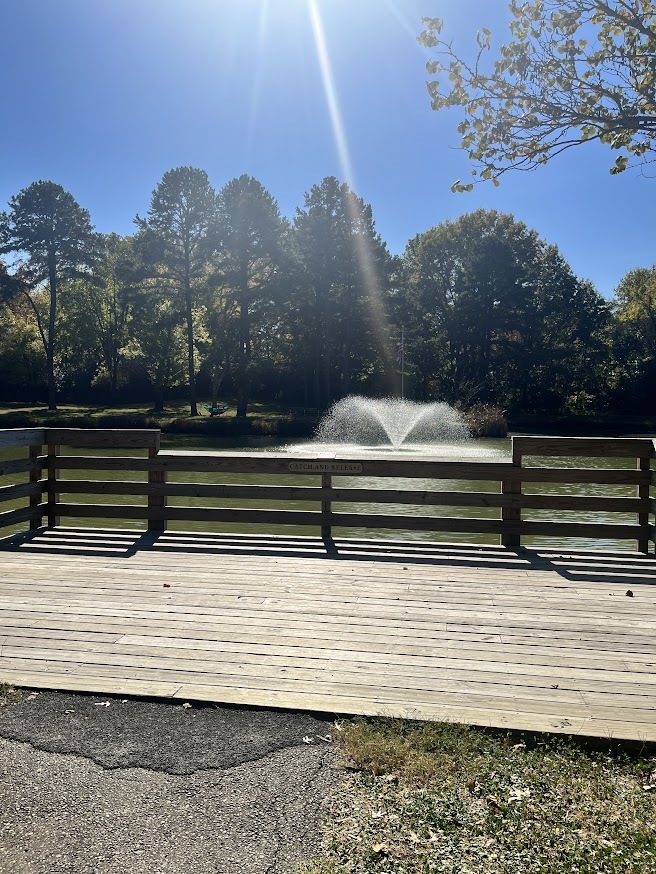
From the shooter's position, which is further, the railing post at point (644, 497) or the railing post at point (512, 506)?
the railing post at point (512, 506)

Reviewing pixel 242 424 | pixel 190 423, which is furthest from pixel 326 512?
pixel 190 423

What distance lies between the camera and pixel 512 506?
7.12 metres

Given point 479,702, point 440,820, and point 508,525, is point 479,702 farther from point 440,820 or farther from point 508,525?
point 508,525

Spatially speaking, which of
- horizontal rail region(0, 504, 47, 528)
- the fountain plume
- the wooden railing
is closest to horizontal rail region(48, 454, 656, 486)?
the wooden railing

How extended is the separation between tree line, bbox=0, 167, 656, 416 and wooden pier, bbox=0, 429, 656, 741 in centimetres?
3522

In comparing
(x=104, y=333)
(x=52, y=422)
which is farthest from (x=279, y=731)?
(x=104, y=333)

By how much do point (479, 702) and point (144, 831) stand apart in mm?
1735

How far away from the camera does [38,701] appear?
11.3 feet

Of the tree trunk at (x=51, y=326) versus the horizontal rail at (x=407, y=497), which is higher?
the tree trunk at (x=51, y=326)

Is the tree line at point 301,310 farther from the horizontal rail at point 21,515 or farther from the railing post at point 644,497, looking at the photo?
the railing post at point 644,497

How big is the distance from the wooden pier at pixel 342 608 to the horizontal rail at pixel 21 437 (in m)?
0.02

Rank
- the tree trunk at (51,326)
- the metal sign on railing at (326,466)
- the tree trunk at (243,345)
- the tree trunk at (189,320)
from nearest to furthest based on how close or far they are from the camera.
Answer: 1. the metal sign on railing at (326,466)
2. the tree trunk at (243,345)
3. the tree trunk at (189,320)
4. the tree trunk at (51,326)

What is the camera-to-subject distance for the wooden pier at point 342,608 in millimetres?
3525

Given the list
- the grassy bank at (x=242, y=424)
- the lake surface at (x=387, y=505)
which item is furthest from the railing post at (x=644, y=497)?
the grassy bank at (x=242, y=424)
